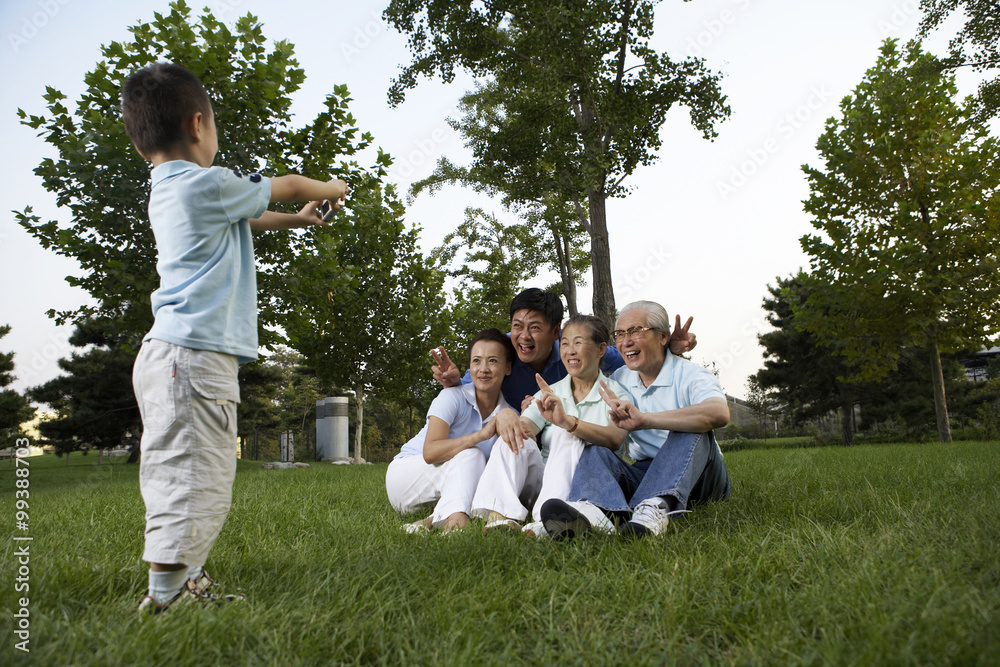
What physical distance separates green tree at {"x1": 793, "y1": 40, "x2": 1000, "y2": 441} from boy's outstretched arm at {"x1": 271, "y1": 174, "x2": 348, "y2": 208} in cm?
1265

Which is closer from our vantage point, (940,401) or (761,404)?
(940,401)

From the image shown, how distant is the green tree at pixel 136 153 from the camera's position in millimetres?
8305

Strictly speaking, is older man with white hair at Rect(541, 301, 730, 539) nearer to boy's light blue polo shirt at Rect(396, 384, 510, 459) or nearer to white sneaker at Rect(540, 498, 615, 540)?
white sneaker at Rect(540, 498, 615, 540)

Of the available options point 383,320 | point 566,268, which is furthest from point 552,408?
point 566,268

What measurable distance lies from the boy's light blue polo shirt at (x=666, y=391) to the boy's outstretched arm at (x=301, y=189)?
6.90 ft

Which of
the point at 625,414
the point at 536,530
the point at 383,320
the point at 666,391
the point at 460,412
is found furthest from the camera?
the point at 383,320

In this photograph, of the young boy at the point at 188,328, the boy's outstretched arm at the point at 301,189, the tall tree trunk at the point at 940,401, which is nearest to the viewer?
the young boy at the point at 188,328

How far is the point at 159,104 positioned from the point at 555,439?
2397mm

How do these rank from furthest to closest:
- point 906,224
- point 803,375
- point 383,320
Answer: point 803,375 → point 383,320 → point 906,224

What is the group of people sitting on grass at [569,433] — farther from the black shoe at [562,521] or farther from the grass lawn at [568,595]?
the grass lawn at [568,595]

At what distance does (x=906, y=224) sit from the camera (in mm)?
12633

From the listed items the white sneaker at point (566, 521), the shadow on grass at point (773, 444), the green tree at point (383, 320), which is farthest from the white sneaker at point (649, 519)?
the shadow on grass at point (773, 444)

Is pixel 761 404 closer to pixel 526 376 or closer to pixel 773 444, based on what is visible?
pixel 773 444

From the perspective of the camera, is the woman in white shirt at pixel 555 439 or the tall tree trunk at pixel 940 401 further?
the tall tree trunk at pixel 940 401
